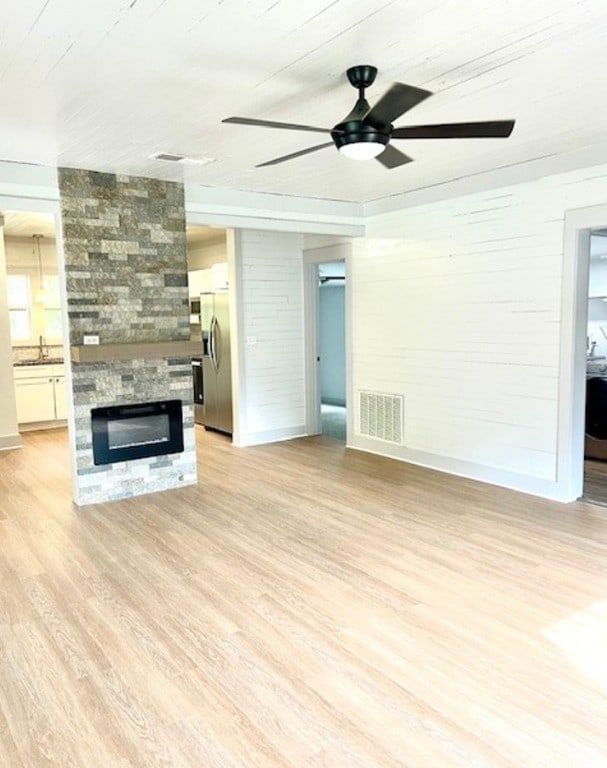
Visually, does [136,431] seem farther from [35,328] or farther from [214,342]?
[35,328]

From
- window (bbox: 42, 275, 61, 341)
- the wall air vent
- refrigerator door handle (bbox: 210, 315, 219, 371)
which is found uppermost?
window (bbox: 42, 275, 61, 341)

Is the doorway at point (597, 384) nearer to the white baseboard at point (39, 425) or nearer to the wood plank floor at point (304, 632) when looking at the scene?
the wood plank floor at point (304, 632)

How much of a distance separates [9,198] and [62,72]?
188 cm

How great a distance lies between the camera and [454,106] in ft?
10.9

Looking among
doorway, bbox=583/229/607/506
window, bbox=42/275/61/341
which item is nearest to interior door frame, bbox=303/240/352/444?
doorway, bbox=583/229/607/506

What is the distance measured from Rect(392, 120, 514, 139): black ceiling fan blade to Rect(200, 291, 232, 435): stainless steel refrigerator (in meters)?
4.43

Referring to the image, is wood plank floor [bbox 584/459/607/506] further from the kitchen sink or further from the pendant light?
the pendant light

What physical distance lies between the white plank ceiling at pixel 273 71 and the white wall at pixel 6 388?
2.98 meters

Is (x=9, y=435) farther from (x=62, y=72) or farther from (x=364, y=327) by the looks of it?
(x=62, y=72)

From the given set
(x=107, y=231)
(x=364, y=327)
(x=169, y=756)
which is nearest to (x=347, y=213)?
(x=364, y=327)

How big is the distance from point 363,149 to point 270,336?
14.3 ft

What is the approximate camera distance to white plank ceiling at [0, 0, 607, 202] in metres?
2.29

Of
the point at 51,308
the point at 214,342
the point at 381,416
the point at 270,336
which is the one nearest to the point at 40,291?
the point at 51,308

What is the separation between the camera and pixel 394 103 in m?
2.47
